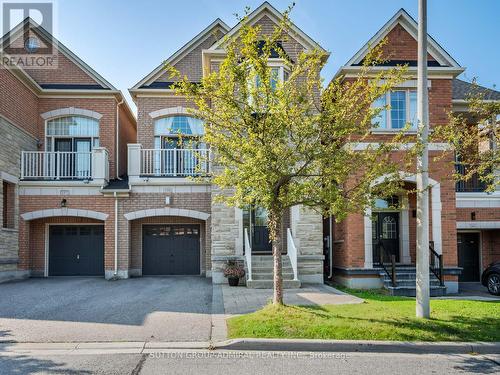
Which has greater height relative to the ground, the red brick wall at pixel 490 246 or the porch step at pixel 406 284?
the red brick wall at pixel 490 246

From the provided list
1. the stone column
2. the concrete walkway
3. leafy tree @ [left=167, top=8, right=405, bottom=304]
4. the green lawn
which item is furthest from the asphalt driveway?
the stone column

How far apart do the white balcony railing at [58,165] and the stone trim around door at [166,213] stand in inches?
72.2

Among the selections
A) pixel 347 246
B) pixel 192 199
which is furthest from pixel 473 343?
pixel 192 199

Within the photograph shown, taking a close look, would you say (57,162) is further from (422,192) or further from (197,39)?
(422,192)

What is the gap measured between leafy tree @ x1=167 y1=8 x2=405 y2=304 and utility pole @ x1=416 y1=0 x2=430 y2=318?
524 millimetres

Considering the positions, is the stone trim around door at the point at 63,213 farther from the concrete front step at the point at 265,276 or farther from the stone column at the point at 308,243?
the stone column at the point at 308,243

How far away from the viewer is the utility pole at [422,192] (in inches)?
344

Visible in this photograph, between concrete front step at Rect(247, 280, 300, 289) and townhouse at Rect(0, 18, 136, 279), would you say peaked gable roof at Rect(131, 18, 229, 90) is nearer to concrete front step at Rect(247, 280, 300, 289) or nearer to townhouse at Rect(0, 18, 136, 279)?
townhouse at Rect(0, 18, 136, 279)

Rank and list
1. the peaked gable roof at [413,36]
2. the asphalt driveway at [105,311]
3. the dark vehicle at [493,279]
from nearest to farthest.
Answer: the asphalt driveway at [105,311] < the dark vehicle at [493,279] < the peaked gable roof at [413,36]

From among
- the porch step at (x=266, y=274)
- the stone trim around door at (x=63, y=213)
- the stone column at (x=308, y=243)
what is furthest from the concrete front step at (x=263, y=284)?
the stone trim around door at (x=63, y=213)

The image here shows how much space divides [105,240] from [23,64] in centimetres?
895

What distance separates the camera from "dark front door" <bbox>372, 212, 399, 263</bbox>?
16.8m

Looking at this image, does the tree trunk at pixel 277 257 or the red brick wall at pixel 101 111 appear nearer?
the tree trunk at pixel 277 257

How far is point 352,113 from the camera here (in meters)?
8.80
